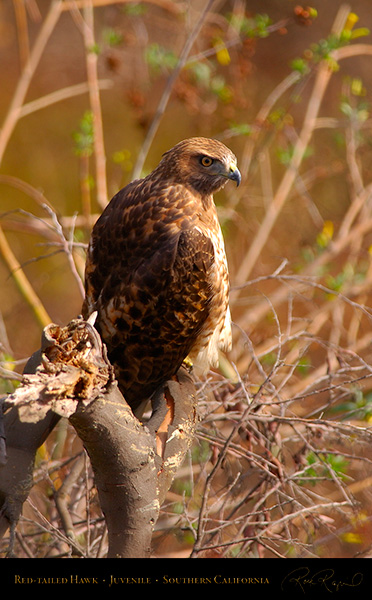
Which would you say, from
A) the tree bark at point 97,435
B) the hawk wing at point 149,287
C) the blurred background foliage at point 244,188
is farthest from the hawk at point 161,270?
the tree bark at point 97,435

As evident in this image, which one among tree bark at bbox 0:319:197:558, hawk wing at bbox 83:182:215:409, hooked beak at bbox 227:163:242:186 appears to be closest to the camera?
tree bark at bbox 0:319:197:558

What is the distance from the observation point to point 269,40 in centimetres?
983

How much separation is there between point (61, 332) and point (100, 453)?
38 centimetres

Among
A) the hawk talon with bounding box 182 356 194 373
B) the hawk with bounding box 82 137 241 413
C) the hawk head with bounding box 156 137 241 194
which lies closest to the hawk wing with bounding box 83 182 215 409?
the hawk with bounding box 82 137 241 413

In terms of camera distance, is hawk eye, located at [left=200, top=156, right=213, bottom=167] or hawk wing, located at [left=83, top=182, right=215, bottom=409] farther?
hawk eye, located at [left=200, top=156, right=213, bottom=167]

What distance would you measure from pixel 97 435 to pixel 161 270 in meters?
1.03

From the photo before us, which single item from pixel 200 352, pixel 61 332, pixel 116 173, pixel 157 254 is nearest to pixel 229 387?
pixel 200 352

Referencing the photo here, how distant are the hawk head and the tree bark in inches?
45.5

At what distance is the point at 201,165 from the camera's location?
9.58ft

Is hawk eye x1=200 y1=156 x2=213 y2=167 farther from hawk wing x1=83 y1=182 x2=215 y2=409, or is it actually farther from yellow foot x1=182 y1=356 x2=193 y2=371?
yellow foot x1=182 y1=356 x2=193 y2=371

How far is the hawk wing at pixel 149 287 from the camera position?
2.65 m

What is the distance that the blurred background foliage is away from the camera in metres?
2.89

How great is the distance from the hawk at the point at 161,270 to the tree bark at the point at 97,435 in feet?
1.86
